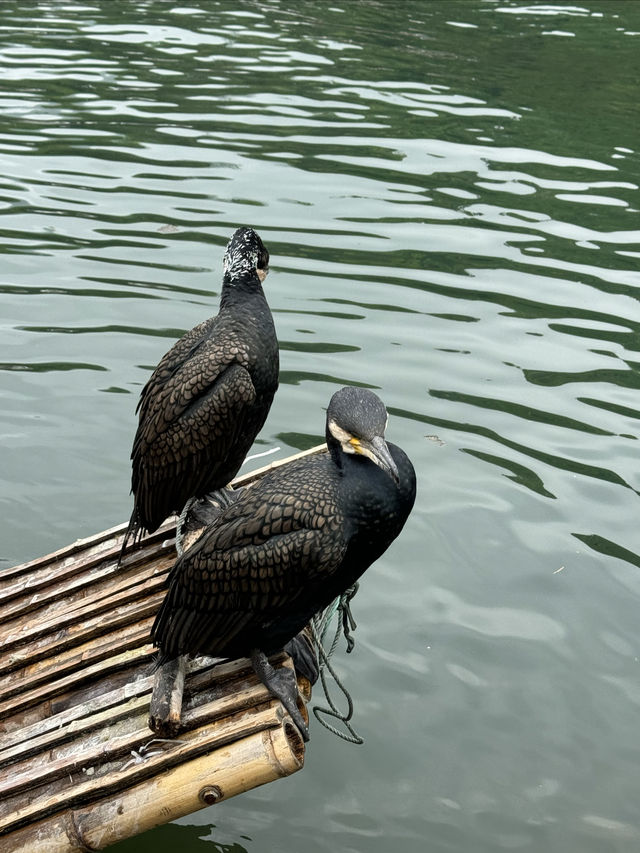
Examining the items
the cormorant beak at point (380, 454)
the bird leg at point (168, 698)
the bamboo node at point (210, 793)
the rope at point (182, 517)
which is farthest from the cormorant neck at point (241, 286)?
the bamboo node at point (210, 793)

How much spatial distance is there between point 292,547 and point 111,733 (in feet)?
3.07

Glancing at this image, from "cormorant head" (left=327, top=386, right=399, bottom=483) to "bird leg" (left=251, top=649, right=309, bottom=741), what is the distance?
81 centimetres

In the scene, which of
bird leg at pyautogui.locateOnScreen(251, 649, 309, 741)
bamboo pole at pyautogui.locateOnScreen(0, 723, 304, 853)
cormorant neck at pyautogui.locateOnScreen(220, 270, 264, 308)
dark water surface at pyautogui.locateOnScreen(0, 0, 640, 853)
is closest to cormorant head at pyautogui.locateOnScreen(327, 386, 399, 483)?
bird leg at pyautogui.locateOnScreen(251, 649, 309, 741)

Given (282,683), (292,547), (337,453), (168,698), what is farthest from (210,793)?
(337,453)

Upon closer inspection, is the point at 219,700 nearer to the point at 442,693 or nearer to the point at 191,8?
the point at 442,693

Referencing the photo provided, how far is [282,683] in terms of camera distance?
4012mm

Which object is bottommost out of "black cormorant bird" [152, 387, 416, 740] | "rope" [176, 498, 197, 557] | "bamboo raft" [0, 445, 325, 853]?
"bamboo raft" [0, 445, 325, 853]

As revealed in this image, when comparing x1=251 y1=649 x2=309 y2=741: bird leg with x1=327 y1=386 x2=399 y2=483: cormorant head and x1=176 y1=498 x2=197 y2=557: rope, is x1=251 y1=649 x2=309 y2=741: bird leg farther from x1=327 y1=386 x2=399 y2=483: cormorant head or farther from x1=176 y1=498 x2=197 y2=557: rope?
x1=176 y1=498 x2=197 y2=557: rope

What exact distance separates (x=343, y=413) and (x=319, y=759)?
1837 mm

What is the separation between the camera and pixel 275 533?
393 cm

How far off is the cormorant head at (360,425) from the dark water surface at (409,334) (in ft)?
5.54

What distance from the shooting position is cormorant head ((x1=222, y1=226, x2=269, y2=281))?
5.19m

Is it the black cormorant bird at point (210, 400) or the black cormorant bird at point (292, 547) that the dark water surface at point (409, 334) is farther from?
the black cormorant bird at point (210, 400)

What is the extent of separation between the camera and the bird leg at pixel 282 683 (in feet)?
12.8
